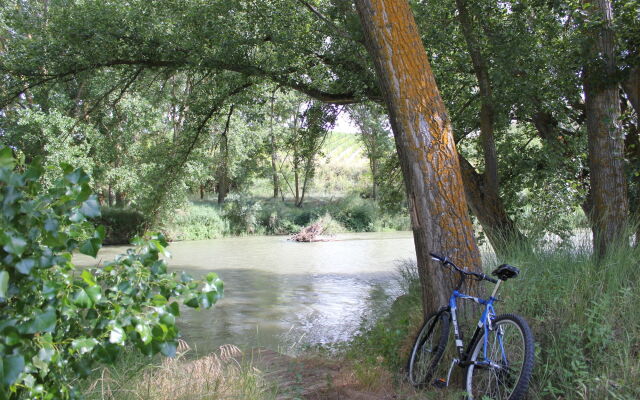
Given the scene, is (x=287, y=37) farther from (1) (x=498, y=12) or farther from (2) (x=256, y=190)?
(2) (x=256, y=190)

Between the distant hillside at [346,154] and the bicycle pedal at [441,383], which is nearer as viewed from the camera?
the bicycle pedal at [441,383]

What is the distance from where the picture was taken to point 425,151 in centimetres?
454

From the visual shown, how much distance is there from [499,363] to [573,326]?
2.20ft

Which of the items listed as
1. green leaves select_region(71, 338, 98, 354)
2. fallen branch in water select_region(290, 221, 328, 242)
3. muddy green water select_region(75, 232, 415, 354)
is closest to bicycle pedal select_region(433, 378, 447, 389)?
muddy green water select_region(75, 232, 415, 354)

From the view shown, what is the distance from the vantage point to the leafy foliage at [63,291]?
165cm

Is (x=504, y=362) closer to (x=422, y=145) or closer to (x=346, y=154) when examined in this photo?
(x=422, y=145)

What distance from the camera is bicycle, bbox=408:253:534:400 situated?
11.1ft

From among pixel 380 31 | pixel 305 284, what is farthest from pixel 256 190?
pixel 380 31

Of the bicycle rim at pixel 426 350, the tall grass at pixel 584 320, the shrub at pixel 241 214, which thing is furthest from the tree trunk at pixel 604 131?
the shrub at pixel 241 214

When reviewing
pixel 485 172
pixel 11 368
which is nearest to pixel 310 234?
pixel 485 172

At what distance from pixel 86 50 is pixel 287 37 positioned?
348 centimetres

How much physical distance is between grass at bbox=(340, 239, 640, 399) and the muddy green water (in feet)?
5.56

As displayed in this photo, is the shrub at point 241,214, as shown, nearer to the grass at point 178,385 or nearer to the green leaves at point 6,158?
the grass at point 178,385

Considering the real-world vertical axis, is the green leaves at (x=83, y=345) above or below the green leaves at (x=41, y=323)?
below
